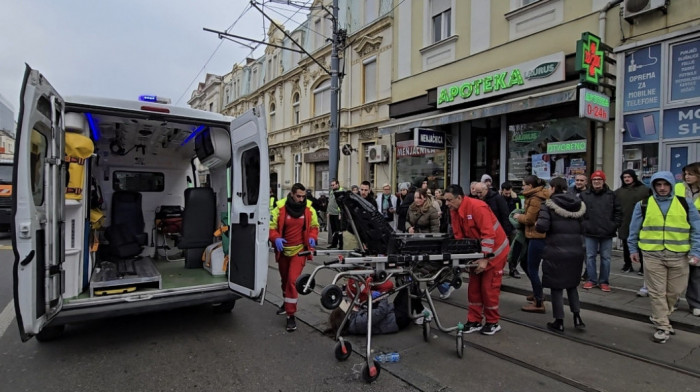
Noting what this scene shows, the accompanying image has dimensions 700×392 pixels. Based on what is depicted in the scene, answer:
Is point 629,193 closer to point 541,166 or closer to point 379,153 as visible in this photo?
point 541,166

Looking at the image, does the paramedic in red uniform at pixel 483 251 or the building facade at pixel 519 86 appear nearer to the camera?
the paramedic in red uniform at pixel 483 251

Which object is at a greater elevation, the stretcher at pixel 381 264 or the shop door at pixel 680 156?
the shop door at pixel 680 156

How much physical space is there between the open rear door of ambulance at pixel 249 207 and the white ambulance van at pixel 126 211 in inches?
0.5

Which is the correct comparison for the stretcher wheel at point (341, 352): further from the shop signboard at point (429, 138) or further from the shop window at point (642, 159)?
the shop signboard at point (429, 138)

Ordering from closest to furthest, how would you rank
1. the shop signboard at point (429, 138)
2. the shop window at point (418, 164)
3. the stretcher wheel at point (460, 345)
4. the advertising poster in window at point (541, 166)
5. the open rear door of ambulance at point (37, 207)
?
1. the open rear door of ambulance at point (37, 207)
2. the stretcher wheel at point (460, 345)
3. the advertising poster in window at point (541, 166)
4. the shop signboard at point (429, 138)
5. the shop window at point (418, 164)

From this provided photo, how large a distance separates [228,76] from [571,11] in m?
29.2

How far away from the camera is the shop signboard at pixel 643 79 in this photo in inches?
315

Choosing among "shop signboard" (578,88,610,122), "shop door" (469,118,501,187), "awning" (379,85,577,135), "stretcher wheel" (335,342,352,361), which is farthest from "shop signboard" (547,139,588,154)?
"stretcher wheel" (335,342,352,361)

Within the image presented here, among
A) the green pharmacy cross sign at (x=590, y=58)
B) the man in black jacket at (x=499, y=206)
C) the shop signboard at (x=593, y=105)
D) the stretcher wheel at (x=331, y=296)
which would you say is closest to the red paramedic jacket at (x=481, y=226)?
the stretcher wheel at (x=331, y=296)

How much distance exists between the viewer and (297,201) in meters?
5.03

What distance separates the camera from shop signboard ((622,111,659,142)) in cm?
802

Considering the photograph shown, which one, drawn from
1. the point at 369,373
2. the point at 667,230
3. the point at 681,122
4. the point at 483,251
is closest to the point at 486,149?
the point at 681,122

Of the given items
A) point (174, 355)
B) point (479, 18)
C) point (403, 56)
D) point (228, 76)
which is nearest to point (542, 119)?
point (479, 18)

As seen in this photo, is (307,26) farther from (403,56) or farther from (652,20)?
(652,20)
